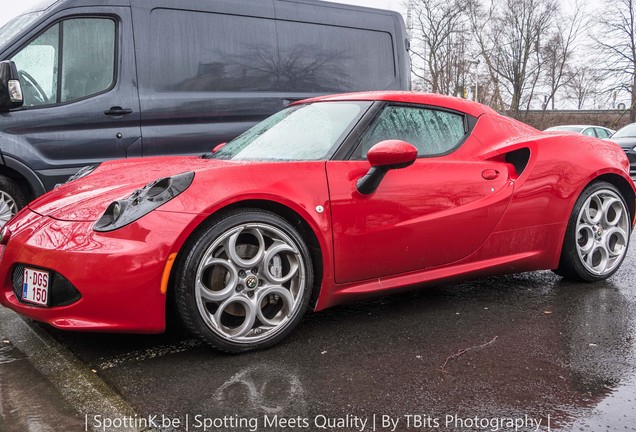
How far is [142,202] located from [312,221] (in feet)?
2.47

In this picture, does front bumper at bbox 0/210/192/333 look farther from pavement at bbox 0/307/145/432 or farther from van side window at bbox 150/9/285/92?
van side window at bbox 150/9/285/92

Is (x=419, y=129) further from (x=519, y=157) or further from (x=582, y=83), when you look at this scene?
(x=582, y=83)

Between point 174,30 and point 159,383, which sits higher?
point 174,30

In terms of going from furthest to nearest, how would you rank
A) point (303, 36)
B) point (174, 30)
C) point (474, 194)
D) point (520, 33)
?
point (520, 33)
point (303, 36)
point (174, 30)
point (474, 194)

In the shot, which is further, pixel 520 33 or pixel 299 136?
pixel 520 33

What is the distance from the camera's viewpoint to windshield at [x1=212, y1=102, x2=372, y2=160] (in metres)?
3.20

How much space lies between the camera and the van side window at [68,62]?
4961 mm

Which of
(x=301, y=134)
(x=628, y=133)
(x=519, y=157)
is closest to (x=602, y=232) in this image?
(x=519, y=157)

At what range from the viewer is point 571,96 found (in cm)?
4206

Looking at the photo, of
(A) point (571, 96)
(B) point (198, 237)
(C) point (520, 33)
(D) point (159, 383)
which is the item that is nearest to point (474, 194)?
(B) point (198, 237)

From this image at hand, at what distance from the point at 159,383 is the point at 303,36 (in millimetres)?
4474

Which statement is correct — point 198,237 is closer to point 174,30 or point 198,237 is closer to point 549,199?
point 549,199

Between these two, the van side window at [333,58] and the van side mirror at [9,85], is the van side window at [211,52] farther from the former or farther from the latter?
the van side mirror at [9,85]

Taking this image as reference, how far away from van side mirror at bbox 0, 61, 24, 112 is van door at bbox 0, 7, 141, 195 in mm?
166
